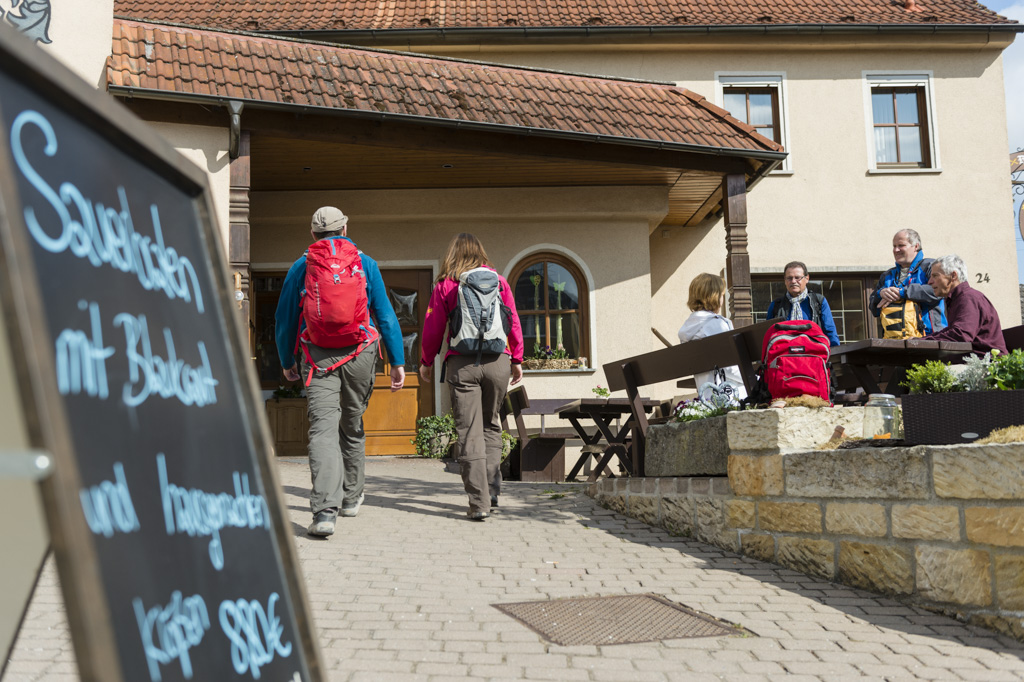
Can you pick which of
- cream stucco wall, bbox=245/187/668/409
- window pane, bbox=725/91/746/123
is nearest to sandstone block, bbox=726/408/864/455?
cream stucco wall, bbox=245/187/668/409

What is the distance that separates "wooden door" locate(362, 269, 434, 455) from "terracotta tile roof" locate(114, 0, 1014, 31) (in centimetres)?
384

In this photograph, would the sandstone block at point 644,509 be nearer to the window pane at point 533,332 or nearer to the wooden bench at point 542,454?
the wooden bench at point 542,454

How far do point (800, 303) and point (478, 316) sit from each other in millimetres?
2992

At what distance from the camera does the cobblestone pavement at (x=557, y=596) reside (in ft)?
10.5

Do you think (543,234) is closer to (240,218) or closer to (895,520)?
(240,218)

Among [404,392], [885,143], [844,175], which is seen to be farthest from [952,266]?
[885,143]

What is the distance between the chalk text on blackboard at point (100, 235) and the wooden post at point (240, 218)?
749 centimetres

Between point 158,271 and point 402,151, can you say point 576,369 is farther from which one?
point 158,271

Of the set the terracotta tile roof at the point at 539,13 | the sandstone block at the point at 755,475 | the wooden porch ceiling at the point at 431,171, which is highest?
the terracotta tile roof at the point at 539,13

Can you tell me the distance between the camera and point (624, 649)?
3.44m

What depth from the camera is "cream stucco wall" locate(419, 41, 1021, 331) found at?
13750 millimetres

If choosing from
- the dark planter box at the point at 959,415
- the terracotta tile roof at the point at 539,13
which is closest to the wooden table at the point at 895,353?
the dark planter box at the point at 959,415

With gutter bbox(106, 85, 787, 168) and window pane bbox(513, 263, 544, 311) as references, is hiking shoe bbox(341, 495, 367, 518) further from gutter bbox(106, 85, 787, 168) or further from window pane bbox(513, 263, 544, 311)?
window pane bbox(513, 263, 544, 311)

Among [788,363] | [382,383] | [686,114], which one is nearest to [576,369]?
[382,383]
